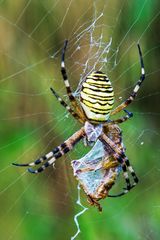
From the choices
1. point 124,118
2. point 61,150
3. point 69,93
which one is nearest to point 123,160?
point 124,118

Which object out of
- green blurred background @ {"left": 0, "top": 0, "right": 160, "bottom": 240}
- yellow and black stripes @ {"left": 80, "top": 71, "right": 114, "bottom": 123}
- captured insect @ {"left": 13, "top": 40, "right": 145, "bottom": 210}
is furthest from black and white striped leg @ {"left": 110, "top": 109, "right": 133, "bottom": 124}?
green blurred background @ {"left": 0, "top": 0, "right": 160, "bottom": 240}

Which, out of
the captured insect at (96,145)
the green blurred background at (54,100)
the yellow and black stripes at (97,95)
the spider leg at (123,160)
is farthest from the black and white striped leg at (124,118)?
the green blurred background at (54,100)

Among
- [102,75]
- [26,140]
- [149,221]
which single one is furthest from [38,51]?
[149,221]

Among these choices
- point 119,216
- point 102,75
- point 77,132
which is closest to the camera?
point 102,75

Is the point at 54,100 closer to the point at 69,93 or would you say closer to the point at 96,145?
the point at 96,145

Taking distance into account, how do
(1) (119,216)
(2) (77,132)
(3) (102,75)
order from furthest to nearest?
(1) (119,216) < (2) (77,132) < (3) (102,75)

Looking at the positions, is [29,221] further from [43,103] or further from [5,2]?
[5,2]

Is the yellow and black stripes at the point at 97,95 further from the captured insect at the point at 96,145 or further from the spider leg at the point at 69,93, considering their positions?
the spider leg at the point at 69,93
